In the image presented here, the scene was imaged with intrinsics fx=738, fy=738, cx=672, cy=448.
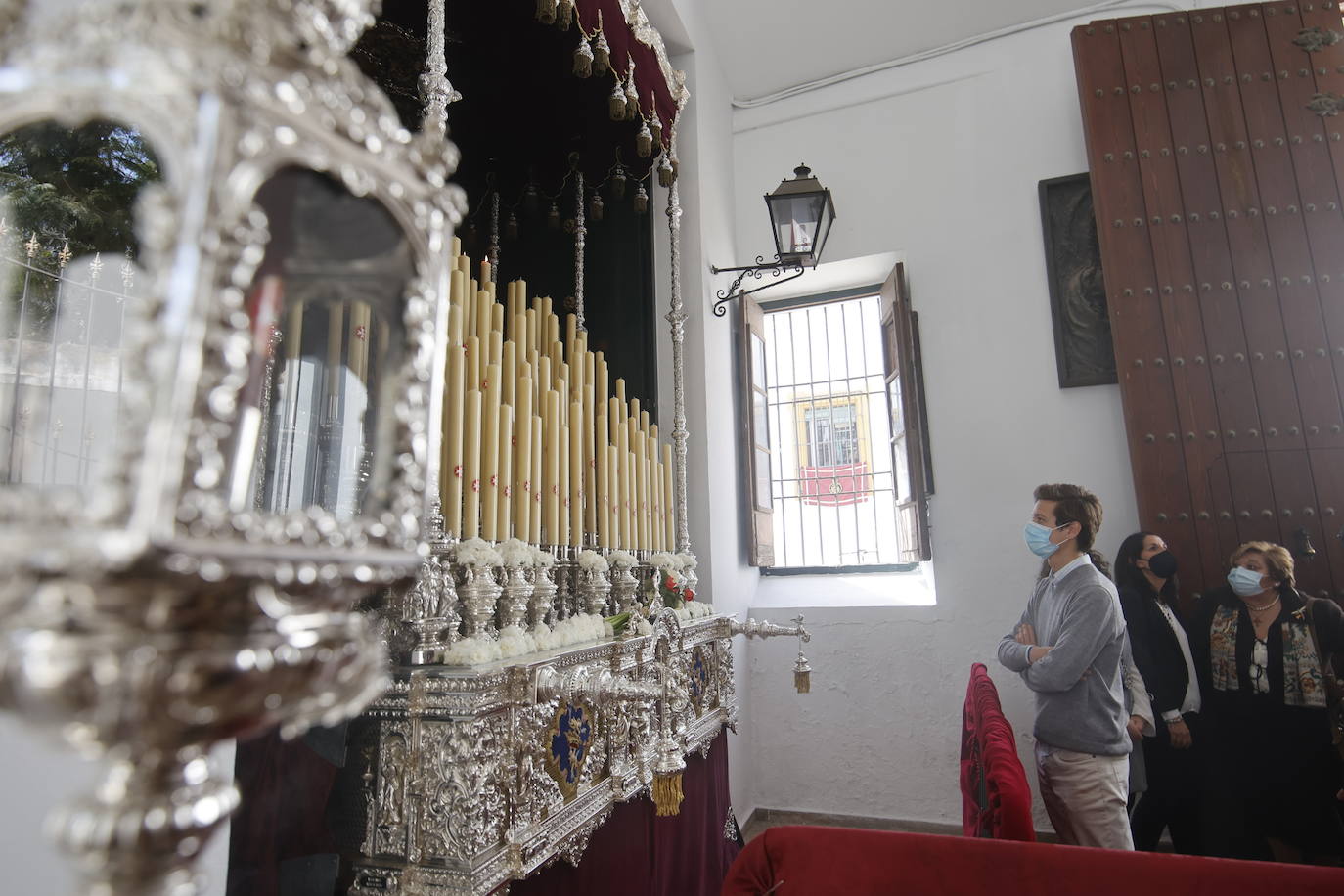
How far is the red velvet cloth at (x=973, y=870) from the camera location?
51.8 inches

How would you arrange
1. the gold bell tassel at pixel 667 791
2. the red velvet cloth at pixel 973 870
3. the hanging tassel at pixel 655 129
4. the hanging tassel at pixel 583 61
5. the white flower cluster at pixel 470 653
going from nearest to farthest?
the red velvet cloth at pixel 973 870 < the white flower cluster at pixel 470 653 < the gold bell tassel at pixel 667 791 < the hanging tassel at pixel 583 61 < the hanging tassel at pixel 655 129

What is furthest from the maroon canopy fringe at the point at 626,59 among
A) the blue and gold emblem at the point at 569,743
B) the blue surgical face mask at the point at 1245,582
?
the blue surgical face mask at the point at 1245,582

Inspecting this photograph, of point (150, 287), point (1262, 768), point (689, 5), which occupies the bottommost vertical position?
point (1262, 768)

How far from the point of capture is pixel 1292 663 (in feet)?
9.49

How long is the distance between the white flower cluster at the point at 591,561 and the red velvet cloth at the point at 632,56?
1.74 meters

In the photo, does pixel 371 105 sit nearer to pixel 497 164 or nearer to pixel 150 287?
pixel 150 287

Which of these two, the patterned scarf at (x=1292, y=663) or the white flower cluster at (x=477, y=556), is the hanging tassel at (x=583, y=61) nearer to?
the white flower cluster at (x=477, y=556)

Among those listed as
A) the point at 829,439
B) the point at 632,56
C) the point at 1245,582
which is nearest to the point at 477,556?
the point at 632,56

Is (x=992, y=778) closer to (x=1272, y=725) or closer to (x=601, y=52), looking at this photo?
(x=1272, y=725)

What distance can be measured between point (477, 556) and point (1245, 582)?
315cm

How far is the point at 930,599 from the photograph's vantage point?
13.9ft

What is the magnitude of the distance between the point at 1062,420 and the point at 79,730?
4.46 meters

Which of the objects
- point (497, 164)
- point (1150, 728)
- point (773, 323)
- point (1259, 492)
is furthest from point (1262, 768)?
point (497, 164)

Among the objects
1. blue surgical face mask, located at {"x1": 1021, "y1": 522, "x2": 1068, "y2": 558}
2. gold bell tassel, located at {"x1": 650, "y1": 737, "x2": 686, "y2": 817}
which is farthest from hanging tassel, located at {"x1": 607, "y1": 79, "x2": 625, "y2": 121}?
blue surgical face mask, located at {"x1": 1021, "y1": 522, "x2": 1068, "y2": 558}
